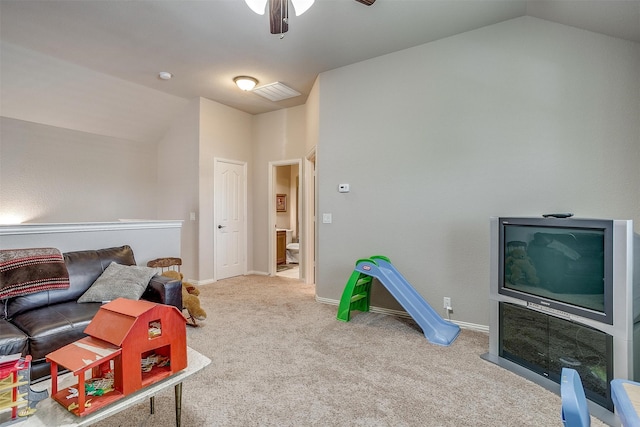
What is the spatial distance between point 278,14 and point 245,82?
2.30m

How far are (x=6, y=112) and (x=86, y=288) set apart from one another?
3.25 meters

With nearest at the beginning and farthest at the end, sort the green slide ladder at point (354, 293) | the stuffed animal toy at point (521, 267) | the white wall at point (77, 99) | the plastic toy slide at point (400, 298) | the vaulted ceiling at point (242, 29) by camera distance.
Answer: the stuffed animal toy at point (521, 267) < the vaulted ceiling at point (242, 29) < the plastic toy slide at point (400, 298) < the green slide ladder at point (354, 293) < the white wall at point (77, 99)

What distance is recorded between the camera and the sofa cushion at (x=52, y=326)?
1979 millimetres

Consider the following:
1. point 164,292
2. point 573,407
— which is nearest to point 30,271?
point 164,292

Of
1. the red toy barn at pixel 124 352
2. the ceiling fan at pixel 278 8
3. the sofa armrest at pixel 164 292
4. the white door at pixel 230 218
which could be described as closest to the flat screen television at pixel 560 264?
the ceiling fan at pixel 278 8

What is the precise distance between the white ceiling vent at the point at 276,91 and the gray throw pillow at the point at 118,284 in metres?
2.97

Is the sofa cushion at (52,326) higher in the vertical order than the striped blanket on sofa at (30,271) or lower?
lower

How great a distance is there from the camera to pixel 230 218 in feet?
17.7

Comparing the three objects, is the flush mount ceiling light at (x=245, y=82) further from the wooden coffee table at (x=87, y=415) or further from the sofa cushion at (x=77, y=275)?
the wooden coffee table at (x=87, y=415)

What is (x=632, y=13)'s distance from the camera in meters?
2.13

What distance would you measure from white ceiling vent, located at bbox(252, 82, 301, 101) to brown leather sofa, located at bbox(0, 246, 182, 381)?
2.81m

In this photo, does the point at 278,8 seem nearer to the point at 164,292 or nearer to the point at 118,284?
the point at 164,292

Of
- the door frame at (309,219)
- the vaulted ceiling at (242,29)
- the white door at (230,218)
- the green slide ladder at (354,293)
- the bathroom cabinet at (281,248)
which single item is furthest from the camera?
the bathroom cabinet at (281,248)

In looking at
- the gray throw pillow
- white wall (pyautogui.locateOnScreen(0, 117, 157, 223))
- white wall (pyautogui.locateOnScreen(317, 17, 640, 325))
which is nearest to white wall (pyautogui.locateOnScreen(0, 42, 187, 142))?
white wall (pyautogui.locateOnScreen(0, 117, 157, 223))
